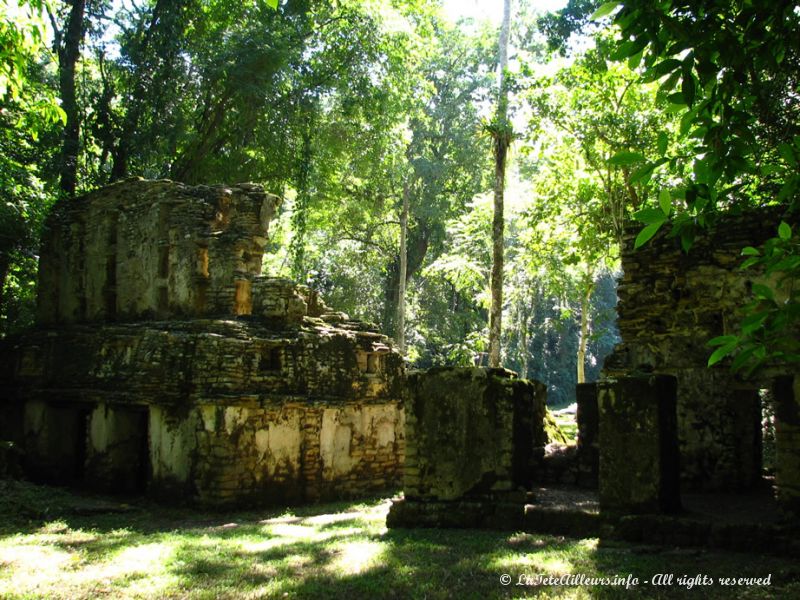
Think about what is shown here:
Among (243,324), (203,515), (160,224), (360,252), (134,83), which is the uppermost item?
(134,83)

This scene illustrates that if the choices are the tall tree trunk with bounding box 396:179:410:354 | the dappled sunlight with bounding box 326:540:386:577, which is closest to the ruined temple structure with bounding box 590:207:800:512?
the dappled sunlight with bounding box 326:540:386:577

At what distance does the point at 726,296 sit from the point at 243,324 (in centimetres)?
751

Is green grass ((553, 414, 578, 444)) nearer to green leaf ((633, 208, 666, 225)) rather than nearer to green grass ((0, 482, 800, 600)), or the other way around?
green grass ((0, 482, 800, 600))

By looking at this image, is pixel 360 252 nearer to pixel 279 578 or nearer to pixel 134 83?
pixel 134 83

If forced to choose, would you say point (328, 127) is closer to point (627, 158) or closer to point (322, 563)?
point (322, 563)

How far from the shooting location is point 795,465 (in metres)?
7.04

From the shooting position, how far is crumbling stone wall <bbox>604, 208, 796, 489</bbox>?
862cm

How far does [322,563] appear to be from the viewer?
7.13 m

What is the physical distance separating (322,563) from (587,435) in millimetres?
5217

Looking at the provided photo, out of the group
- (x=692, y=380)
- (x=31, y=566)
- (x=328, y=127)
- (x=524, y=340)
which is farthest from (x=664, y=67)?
(x=524, y=340)

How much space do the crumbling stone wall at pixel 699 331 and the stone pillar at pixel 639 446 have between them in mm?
781

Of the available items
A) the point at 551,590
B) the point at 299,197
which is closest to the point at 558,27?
the point at 299,197

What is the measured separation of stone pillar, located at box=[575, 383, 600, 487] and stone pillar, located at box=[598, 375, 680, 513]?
2.95 m

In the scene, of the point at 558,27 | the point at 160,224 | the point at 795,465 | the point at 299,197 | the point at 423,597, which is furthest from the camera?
the point at 299,197
